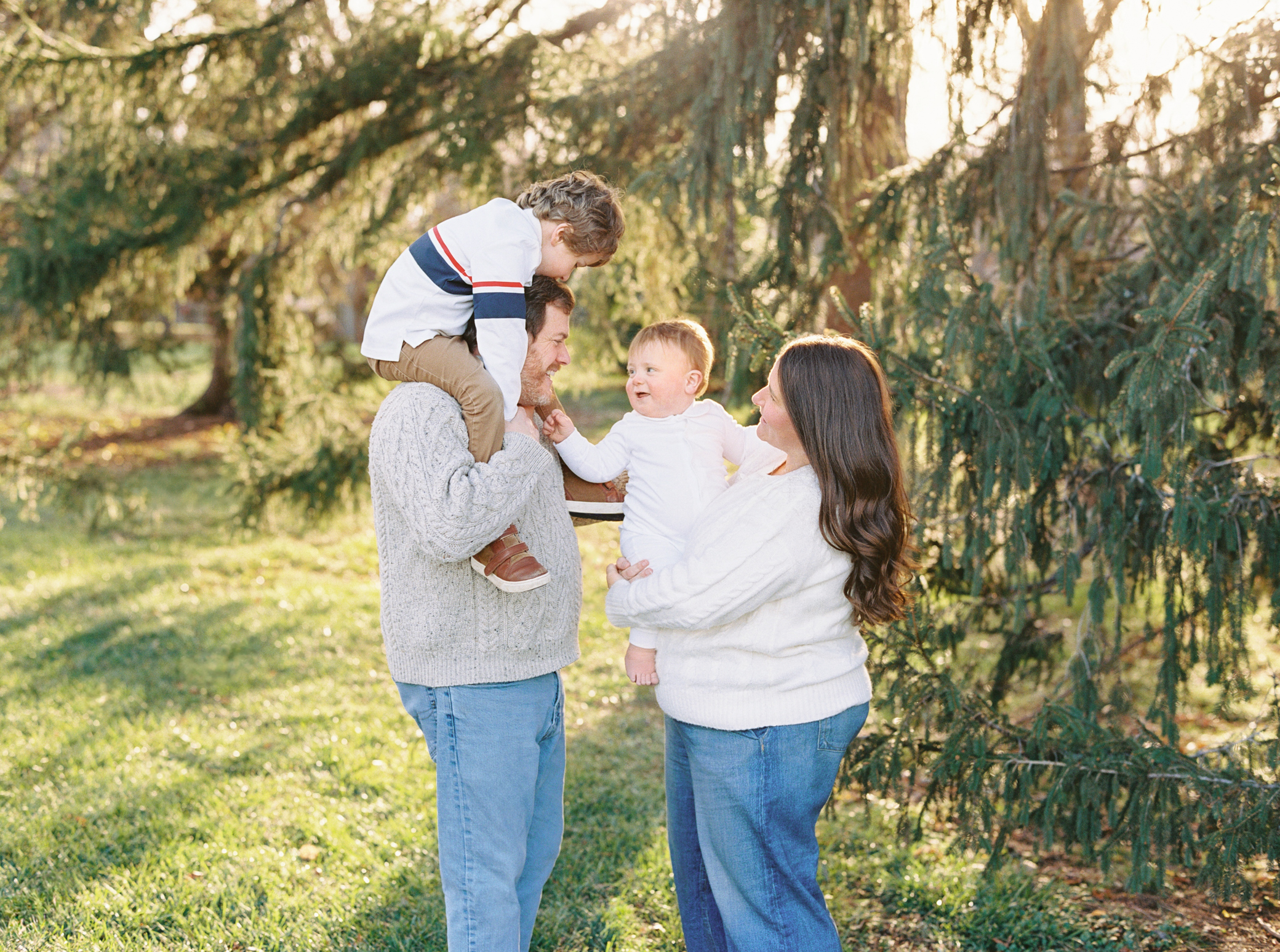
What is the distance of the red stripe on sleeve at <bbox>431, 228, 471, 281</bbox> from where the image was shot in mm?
2172

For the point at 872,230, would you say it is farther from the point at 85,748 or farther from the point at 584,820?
the point at 85,748

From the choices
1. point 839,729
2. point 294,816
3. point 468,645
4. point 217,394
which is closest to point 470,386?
point 468,645

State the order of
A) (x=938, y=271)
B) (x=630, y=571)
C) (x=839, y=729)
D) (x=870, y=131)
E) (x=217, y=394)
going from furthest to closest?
(x=217, y=394), (x=870, y=131), (x=938, y=271), (x=630, y=571), (x=839, y=729)

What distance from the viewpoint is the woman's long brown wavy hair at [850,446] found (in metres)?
1.96

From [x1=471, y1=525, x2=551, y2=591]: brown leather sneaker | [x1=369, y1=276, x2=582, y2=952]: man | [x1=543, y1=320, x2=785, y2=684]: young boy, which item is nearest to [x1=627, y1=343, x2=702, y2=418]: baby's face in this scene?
[x1=543, y1=320, x2=785, y2=684]: young boy

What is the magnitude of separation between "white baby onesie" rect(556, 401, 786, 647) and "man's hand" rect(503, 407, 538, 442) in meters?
0.11

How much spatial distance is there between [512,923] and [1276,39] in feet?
12.5

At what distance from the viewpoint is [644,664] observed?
87.0 inches

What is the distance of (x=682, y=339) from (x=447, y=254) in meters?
0.58

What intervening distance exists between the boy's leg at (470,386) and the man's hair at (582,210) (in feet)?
1.26

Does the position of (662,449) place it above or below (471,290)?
below

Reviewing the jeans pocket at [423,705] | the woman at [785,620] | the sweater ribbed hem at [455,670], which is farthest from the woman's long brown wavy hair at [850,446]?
the jeans pocket at [423,705]

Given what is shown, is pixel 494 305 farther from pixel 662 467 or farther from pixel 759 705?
pixel 759 705

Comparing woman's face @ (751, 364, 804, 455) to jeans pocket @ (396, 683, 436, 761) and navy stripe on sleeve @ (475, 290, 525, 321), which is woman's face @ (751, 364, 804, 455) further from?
jeans pocket @ (396, 683, 436, 761)
